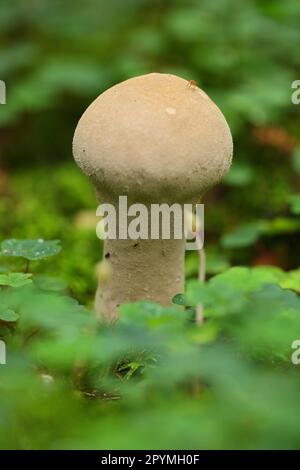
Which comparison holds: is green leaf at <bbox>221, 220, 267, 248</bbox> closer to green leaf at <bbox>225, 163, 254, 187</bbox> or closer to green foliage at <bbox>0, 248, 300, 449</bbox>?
green leaf at <bbox>225, 163, 254, 187</bbox>

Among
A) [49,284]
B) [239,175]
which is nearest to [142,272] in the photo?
[49,284]

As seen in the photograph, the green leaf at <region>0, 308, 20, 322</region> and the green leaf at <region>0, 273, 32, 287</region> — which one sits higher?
the green leaf at <region>0, 273, 32, 287</region>

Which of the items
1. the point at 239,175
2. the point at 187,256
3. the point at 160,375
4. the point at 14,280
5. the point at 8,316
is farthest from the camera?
the point at 239,175

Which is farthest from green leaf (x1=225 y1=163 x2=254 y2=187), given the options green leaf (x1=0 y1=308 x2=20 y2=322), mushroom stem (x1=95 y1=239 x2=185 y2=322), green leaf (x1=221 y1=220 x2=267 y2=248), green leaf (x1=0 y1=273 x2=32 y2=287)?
green leaf (x1=0 y1=308 x2=20 y2=322)

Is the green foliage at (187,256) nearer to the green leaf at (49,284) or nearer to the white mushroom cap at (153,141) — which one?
the green leaf at (49,284)

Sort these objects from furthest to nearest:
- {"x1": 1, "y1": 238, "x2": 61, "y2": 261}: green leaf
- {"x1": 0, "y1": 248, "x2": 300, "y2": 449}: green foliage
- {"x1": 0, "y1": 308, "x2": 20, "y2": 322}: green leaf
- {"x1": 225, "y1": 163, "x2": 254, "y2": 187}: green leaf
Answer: {"x1": 225, "y1": 163, "x2": 254, "y2": 187}: green leaf → {"x1": 1, "y1": 238, "x2": 61, "y2": 261}: green leaf → {"x1": 0, "y1": 308, "x2": 20, "y2": 322}: green leaf → {"x1": 0, "y1": 248, "x2": 300, "y2": 449}: green foliage

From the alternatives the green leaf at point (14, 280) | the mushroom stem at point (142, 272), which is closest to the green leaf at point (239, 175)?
the mushroom stem at point (142, 272)

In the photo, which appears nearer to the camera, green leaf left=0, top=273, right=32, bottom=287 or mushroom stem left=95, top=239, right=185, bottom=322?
green leaf left=0, top=273, right=32, bottom=287

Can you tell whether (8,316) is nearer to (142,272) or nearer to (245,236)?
(142,272)
